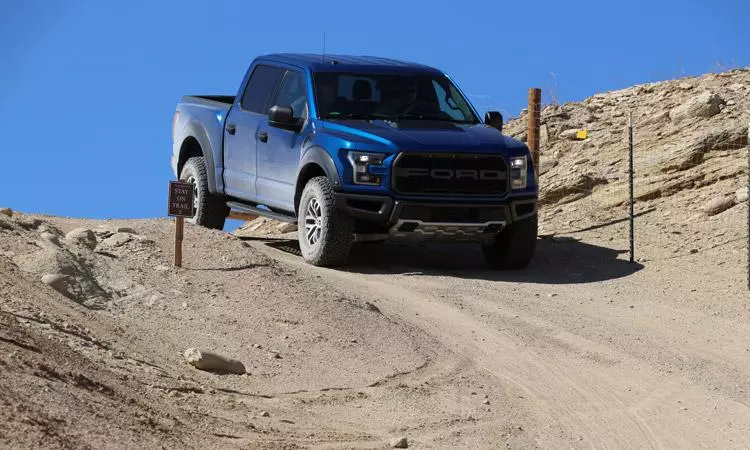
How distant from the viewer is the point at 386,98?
15266mm

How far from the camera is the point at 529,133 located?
1881cm

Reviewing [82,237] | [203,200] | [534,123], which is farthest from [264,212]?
[534,123]

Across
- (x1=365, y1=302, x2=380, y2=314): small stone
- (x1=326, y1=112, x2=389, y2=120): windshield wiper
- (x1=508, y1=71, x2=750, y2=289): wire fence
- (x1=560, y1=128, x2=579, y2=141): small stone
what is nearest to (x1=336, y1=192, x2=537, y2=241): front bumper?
(x1=326, y1=112, x2=389, y2=120): windshield wiper

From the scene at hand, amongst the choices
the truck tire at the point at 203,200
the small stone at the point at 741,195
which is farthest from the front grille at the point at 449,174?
the small stone at the point at 741,195

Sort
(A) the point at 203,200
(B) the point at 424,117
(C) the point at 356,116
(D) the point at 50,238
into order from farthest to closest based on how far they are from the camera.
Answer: (A) the point at 203,200 < (B) the point at 424,117 < (C) the point at 356,116 < (D) the point at 50,238

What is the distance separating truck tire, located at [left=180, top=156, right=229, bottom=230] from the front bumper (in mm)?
2956

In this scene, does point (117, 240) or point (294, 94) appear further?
point (294, 94)

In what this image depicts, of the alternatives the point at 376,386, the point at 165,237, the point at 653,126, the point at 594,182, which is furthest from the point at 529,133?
the point at 376,386

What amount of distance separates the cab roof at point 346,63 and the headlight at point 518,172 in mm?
1717

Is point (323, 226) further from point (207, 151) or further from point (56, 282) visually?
point (56, 282)

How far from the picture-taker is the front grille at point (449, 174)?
14.2 metres

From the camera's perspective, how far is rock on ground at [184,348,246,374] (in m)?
9.75

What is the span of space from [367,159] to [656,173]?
657 cm

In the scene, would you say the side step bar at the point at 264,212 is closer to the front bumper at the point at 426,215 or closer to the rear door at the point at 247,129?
the rear door at the point at 247,129
